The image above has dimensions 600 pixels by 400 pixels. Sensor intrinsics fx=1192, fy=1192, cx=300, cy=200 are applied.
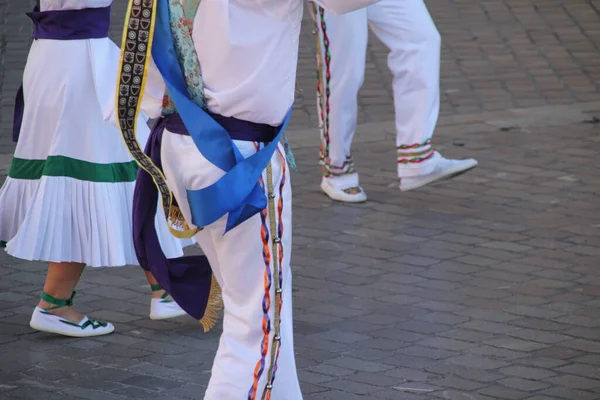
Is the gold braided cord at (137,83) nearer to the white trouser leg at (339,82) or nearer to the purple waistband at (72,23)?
the purple waistband at (72,23)

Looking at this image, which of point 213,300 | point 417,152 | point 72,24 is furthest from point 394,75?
point 213,300

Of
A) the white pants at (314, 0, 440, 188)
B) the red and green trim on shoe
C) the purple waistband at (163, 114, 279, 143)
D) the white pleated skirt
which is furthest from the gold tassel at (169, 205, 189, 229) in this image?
the red and green trim on shoe

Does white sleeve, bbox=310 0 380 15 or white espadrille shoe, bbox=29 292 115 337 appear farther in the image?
white espadrille shoe, bbox=29 292 115 337

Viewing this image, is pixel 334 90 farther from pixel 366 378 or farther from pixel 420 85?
pixel 366 378

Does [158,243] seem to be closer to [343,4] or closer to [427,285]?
[343,4]

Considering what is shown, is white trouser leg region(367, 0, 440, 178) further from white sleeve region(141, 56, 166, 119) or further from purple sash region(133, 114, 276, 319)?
white sleeve region(141, 56, 166, 119)

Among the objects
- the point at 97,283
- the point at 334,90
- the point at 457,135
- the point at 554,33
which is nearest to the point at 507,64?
the point at 554,33

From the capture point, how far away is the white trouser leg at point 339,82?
20.1 feet

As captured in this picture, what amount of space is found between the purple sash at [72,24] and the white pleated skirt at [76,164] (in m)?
0.03

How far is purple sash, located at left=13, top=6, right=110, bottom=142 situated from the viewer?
4.52 metres

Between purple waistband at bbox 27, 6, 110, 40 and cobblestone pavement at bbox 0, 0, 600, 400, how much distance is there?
1185 millimetres

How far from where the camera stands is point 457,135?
24.5 ft

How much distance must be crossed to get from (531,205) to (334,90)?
1.20 m

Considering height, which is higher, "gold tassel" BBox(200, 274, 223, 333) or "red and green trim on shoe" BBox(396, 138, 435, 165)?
"gold tassel" BBox(200, 274, 223, 333)
